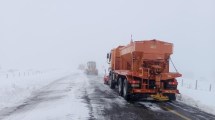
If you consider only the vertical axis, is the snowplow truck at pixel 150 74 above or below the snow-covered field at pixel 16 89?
above

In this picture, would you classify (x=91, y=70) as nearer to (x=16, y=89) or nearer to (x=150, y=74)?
(x=16, y=89)

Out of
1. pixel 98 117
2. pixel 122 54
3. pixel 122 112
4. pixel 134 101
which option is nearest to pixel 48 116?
pixel 98 117

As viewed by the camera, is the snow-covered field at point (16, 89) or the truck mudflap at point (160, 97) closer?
the snow-covered field at point (16, 89)

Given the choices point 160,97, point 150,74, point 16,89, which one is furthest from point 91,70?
point 160,97

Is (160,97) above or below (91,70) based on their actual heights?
below

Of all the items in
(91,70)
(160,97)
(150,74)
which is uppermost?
(91,70)

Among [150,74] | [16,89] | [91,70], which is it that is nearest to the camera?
[150,74]

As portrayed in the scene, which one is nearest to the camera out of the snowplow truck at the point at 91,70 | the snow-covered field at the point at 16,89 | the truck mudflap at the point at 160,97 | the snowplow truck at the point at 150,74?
the snow-covered field at the point at 16,89

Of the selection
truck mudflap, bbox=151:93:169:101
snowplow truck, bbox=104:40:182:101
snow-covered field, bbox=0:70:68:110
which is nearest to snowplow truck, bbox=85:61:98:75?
snow-covered field, bbox=0:70:68:110

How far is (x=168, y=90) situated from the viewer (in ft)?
56.3

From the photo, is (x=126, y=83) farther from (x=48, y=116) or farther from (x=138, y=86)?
(x=48, y=116)

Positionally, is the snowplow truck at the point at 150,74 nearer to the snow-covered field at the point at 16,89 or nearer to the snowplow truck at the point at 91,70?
the snow-covered field at the point at 16,89

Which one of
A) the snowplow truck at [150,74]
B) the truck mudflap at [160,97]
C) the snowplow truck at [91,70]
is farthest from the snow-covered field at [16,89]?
the snowplow truck at [91,70]

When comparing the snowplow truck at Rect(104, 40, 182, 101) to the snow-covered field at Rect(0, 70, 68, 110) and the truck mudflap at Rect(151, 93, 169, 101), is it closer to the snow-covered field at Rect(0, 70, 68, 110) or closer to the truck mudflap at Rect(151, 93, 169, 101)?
the truck mudflap at Rect(151, 93, 169, 101)
